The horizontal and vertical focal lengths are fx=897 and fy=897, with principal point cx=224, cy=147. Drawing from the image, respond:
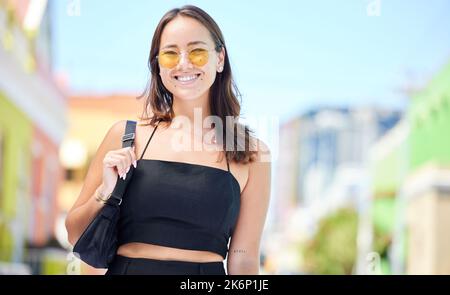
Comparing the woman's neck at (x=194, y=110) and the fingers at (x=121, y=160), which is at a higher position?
the woman's neck at (x=194, y=110)

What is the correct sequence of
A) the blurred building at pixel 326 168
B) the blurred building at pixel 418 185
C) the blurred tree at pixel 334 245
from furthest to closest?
the blurred building at pixel 326 168, the blurred tree at pixel 334 245, the blurred building at pixel 418 185

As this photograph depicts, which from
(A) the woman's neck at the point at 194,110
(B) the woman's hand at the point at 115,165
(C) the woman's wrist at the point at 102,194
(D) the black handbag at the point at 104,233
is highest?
(A) the woman's neck at the point at 194,110

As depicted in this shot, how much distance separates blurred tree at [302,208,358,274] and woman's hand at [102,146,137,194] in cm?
1439

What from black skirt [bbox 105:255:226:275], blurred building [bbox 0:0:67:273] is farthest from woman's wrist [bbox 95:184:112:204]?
blurred building [bbox 0:0:67:273]

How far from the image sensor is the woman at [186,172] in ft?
5.62

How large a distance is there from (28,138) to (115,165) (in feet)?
28.2

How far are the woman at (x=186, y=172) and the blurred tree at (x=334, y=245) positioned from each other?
14.2 metres

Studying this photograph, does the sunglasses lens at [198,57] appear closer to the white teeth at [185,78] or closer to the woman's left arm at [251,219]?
the white teeth at [185,78]

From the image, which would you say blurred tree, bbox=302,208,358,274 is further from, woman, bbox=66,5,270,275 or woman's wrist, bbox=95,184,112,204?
woman's wrist, bbox=95,184,112,204

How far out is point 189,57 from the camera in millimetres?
1812

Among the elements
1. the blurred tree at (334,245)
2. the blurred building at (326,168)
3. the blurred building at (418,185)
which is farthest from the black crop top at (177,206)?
the blurred tree at (334,245)

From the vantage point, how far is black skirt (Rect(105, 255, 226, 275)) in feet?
5.72

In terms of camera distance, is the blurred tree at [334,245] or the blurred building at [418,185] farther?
the blurred tree at [334,245]
